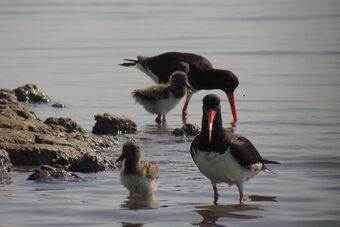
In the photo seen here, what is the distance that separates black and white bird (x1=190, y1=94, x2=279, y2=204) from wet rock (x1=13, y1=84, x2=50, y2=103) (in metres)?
6.17

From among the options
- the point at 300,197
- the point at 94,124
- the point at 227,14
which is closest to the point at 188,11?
the point at 227,14

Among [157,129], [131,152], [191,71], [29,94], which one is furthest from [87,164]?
[191,71]

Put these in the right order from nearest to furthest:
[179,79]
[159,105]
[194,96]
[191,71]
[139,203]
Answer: [139,203] → [159,105] → [179,79] → [191,71] → [194,96]

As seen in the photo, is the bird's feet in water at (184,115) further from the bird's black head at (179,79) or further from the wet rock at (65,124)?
the wet rock at (65,124)

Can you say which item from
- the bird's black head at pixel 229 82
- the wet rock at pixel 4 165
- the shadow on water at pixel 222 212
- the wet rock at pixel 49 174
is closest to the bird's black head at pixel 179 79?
the bird's black head at pixel 229 82

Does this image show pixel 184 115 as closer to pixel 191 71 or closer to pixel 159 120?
pixel 159 120

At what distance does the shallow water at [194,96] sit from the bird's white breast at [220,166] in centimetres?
27

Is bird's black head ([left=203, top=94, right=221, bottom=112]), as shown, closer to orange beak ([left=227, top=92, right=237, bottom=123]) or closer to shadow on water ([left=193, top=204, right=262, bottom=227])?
shadow on water ([left=193, top=204, right=262, bottom=227])

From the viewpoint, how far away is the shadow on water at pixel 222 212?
9177mm

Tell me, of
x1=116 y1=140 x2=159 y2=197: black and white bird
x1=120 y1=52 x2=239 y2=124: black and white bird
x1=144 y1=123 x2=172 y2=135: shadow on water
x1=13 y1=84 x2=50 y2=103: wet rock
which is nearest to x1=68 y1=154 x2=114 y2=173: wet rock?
x1=116 y1=140 x2=159 y2=197: black and white bird

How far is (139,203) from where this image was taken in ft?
32.0

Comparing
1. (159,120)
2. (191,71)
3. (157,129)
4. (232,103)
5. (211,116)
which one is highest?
(191,71)

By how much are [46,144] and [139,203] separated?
181cm

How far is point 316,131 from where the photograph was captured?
13727 millimetres
